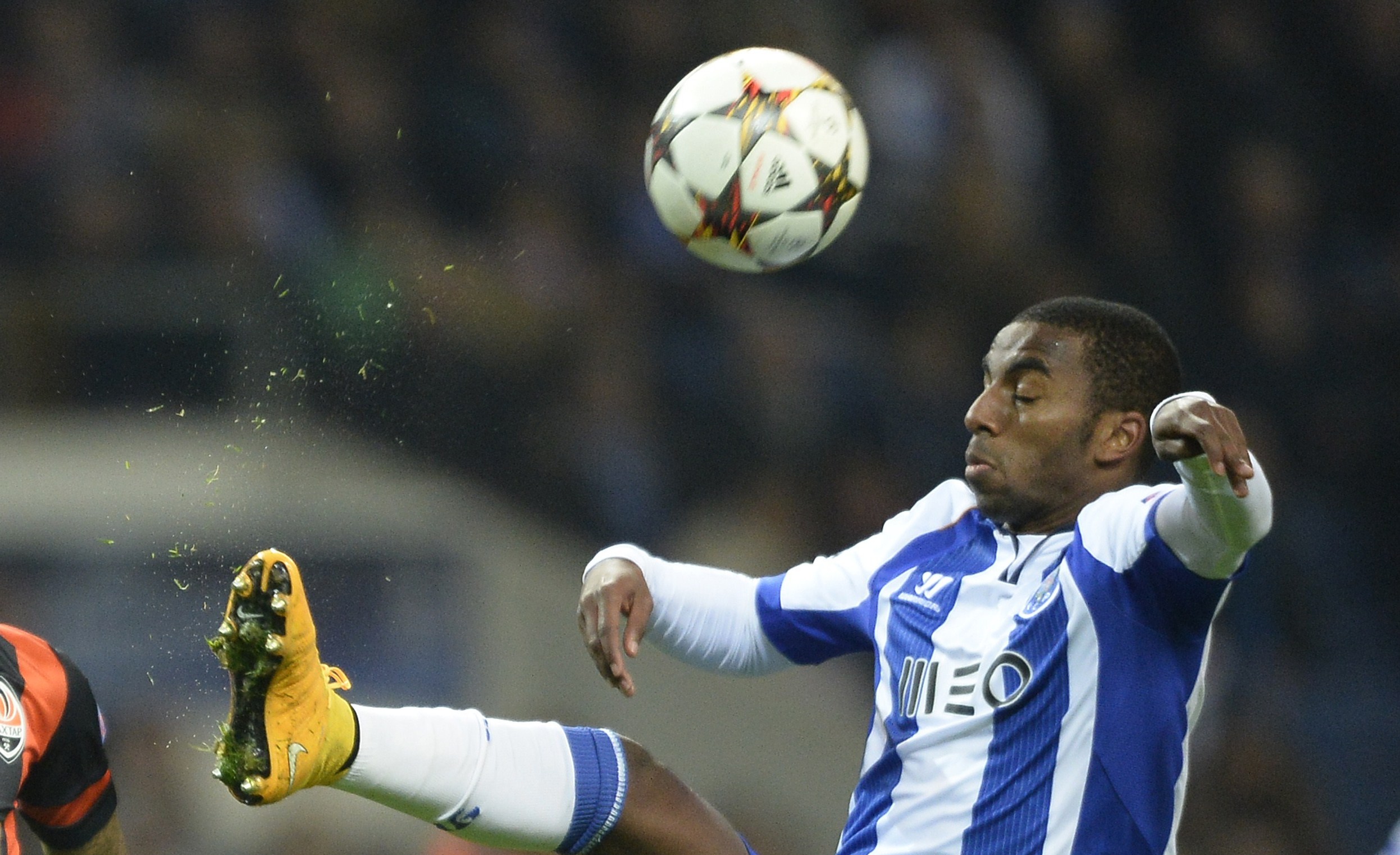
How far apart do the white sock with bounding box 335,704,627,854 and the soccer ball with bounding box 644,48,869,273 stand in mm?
1152

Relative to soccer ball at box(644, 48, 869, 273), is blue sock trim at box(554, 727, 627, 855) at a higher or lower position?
Answer: lower

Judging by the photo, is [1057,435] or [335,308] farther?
[335,308]

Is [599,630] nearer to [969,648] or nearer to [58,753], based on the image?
[969,648]

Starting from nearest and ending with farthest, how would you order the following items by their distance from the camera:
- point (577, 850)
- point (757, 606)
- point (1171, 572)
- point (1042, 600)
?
1. point (1171, 572)
2. point (1042, 600)
3. point (577, 850)
4. point (757, 606)

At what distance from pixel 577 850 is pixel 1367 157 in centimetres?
607

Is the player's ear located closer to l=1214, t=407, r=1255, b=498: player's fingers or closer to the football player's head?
the football player's head

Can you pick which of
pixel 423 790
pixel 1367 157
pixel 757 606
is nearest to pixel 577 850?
pixel 423 790

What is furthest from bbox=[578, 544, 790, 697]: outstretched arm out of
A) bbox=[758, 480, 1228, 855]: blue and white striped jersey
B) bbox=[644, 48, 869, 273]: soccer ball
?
bbox=[644, 48, 869, 273]: soccer ball

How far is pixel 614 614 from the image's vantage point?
3.46 metres

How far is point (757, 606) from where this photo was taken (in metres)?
3.78

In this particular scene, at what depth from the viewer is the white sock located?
11.1ft

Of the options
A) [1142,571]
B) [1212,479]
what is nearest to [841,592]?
[1142,571]

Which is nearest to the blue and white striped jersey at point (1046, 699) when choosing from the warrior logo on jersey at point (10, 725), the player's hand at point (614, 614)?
the player's hand at point (614, 614)

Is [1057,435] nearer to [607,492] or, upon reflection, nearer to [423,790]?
[423,790]
